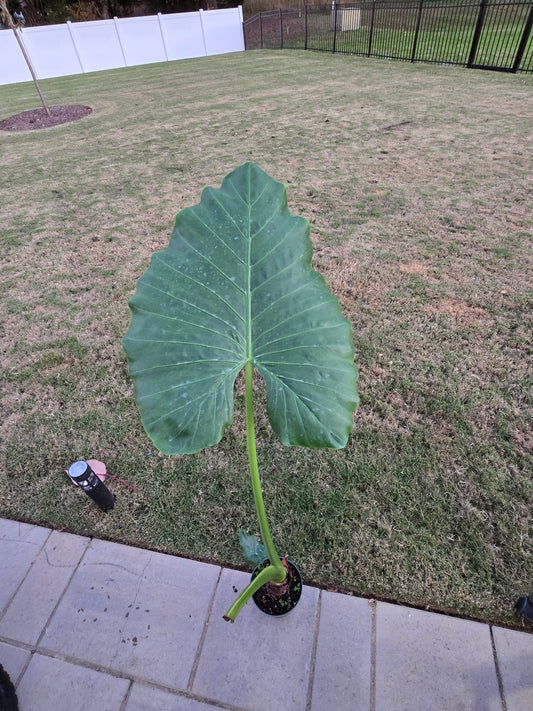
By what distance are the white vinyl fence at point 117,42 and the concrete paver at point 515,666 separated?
21.6m

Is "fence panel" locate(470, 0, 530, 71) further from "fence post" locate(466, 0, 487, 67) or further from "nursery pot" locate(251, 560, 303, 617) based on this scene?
"nursery pot" locate(251, 560, 303, 617)

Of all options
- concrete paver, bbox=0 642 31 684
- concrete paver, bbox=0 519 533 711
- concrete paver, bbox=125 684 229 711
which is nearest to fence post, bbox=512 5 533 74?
concrete paver, bbox=0 519 533 711

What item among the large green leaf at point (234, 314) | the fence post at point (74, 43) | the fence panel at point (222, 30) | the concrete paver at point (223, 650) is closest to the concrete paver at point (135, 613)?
the concrete paver at point (223, 650)

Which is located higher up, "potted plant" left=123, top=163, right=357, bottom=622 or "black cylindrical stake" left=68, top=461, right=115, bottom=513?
"potted plant" left=123, top=163, right=357, bottom=622

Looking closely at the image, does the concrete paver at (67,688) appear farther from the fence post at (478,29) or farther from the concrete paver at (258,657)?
the fence post at (478,29)

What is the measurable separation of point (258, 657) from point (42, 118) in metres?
11.5

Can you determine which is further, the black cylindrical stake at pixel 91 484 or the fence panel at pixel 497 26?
the fence panel at pixel 497 26

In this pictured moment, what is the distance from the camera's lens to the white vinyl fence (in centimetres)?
1562

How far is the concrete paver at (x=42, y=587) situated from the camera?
1686 millimetres

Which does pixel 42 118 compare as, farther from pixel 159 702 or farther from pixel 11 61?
pixel 159 702

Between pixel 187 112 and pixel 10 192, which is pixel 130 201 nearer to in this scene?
pixel 10 192

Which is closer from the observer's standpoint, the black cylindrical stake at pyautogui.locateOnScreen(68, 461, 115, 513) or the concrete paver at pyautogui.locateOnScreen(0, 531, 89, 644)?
the concrete paver at pyautogui.locateOnScreen(0, 531, 89, 644)

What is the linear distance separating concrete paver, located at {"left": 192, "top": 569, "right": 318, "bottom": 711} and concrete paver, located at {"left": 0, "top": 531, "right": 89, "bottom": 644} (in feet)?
2.37

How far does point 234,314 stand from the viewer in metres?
1.26
